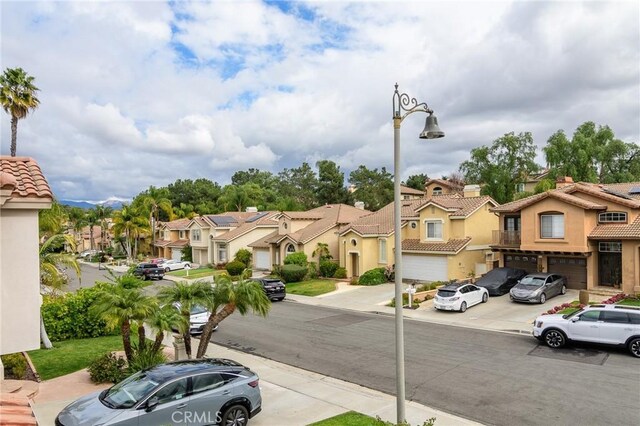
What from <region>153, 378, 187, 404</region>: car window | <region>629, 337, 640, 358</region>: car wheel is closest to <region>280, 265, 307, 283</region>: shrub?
<region>629, 337, 640, 358</region>: car wheel

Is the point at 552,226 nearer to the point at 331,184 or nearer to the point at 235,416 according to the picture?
the point at 235,416

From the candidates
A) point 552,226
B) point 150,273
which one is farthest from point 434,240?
point 150,273

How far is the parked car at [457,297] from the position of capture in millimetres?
24344

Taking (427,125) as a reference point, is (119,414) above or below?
below

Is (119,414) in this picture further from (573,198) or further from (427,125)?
(573,198)

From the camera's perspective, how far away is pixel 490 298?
27219mm

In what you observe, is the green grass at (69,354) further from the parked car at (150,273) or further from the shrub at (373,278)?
the parked car at (150,273)

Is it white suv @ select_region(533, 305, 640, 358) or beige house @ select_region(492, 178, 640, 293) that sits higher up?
beige house @ select_region(492, 178, 640, 293)

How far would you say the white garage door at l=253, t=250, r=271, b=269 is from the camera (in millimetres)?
46784

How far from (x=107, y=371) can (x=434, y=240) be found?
25769 mm

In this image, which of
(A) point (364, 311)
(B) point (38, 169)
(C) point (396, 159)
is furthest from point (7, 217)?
(A) point (364, 311)

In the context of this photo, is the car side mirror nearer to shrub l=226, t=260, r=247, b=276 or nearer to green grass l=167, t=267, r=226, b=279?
shrub l=226, t=260, r=247, b=276

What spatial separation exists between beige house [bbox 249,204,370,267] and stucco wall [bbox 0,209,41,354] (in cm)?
3279

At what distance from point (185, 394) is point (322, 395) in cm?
441
